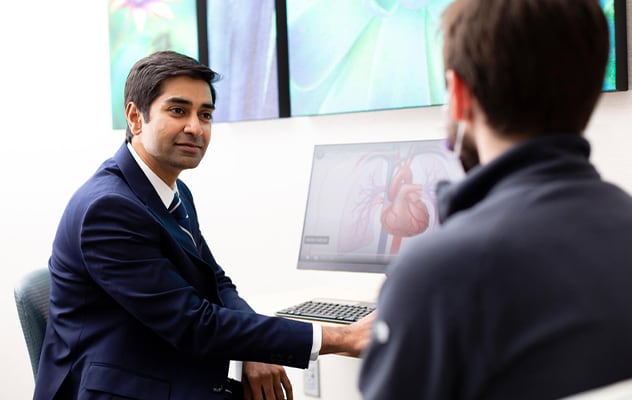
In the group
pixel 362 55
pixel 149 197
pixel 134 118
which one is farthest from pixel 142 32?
pixel 149 197

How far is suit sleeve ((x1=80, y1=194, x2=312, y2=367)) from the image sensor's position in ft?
4.91

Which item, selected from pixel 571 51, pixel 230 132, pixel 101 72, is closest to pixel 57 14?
pixel 101 72

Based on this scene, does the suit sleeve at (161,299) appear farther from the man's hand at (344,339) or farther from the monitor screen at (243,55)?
the monitor screen at (243,55)

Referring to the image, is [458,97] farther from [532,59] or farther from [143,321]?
[143,321]

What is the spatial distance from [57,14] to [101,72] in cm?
36

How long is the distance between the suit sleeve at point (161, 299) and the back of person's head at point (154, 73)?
0.36 meters

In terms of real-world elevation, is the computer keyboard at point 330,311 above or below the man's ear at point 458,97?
below

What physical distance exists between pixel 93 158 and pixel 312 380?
137 cm

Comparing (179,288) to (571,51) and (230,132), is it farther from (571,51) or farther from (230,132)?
(230,132)

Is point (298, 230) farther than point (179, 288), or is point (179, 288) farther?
point (298, 230)

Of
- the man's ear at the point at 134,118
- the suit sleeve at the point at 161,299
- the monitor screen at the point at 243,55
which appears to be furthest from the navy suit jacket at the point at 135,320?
the monitor screen at the point at 243,55

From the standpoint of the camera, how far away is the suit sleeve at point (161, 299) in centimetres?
150

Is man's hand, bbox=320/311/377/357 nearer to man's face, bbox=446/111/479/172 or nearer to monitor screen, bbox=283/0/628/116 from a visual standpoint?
man's face, bbox=446/111/479/172

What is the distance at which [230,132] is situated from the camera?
9.01 feet
